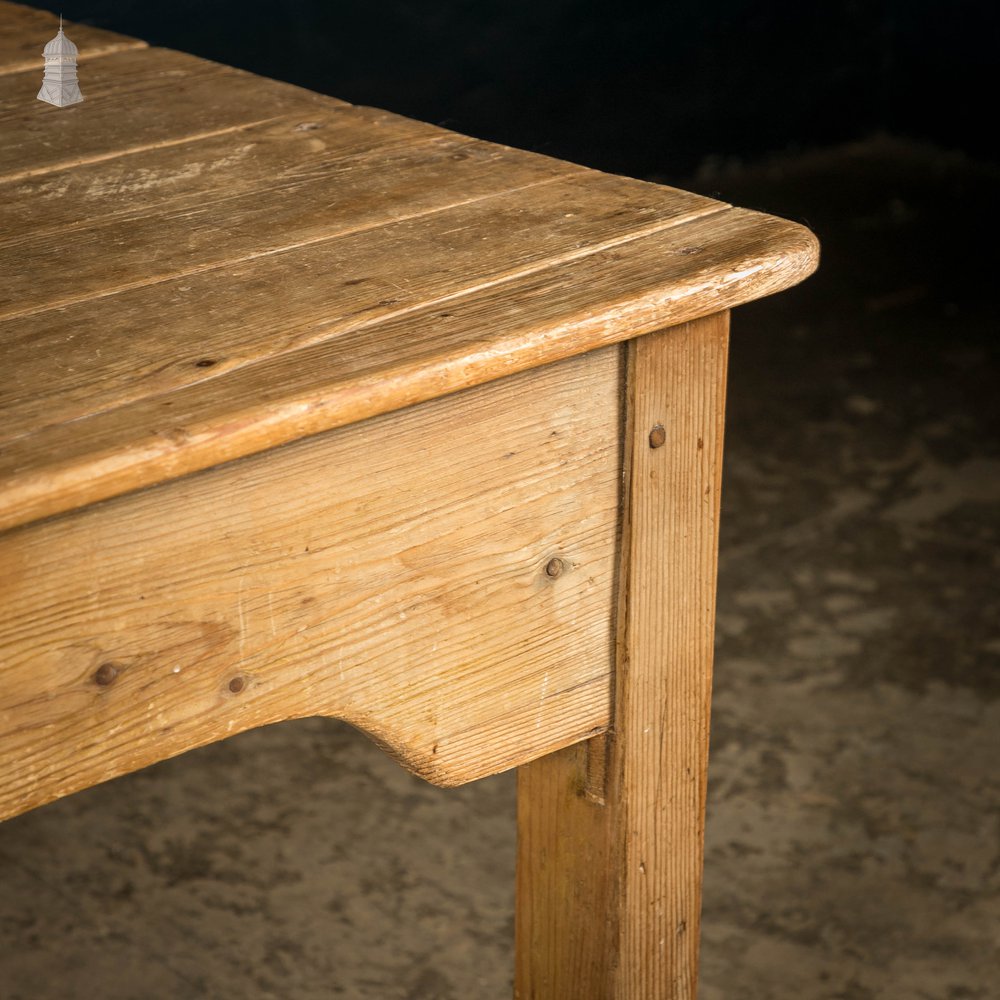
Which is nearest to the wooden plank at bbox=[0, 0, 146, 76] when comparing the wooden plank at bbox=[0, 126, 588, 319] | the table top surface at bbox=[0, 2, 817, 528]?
the table top surface at bbox=[0, 2, 817, 528]

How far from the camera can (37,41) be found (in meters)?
1.47

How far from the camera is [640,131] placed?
3.87m

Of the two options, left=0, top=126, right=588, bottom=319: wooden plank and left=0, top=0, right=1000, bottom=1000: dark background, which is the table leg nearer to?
left=0, top=126, right=588, bottom=319: wooden plank

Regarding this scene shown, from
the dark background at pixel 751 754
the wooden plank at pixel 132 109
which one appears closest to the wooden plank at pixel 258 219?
the wooden plank at pixel 132 109

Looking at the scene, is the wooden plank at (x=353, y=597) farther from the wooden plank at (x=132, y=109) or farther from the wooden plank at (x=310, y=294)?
the wooden plank at (x=132, y=109)

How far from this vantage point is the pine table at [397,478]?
0.69 meters

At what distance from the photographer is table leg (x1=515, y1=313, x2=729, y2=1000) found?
0.87 m

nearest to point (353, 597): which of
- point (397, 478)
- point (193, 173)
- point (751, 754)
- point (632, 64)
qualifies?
point (397, 478)

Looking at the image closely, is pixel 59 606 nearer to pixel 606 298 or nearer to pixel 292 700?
pixel 292 700

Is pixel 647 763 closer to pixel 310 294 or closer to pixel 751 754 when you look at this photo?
pixel 310 294

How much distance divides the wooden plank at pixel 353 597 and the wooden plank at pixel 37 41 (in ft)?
2.40

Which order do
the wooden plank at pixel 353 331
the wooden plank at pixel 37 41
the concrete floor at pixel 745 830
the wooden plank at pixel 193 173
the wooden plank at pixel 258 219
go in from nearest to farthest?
the wooden plank at pixel 353 331
the wooden plank at pixel 258 219
the wooden plank at pixel 193 173
the wooden plank at pixel 37 41
the concrete floor at pixel 745 830

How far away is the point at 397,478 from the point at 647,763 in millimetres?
305

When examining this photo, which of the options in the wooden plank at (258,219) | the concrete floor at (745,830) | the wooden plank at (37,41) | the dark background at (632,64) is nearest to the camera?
the wooden plank at (258,219)
